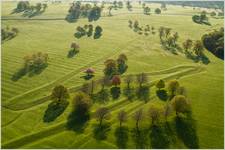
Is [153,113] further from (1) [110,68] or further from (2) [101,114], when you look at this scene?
(1) [110,68]

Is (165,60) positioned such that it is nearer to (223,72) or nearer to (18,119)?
(223,72)

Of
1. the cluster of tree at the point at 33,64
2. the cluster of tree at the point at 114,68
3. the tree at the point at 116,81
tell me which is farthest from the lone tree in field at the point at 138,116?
the cluster of tree at the point at 33,64

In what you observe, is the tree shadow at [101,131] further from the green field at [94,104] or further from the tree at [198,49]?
the tree at [198,49]

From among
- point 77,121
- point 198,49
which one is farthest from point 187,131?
point 198,49

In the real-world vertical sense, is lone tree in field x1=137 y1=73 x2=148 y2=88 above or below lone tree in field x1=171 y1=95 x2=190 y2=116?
above

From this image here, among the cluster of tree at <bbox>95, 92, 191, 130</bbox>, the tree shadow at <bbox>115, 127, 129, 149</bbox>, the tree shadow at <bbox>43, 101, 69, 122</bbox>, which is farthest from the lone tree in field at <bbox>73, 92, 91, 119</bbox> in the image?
the tree shadow at <bbox>115, 127, 129, 149</bbox>

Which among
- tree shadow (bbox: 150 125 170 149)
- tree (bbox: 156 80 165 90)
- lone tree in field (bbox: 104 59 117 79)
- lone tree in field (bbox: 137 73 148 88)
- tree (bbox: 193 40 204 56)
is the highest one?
tree (bbox: 193 40 204 56)

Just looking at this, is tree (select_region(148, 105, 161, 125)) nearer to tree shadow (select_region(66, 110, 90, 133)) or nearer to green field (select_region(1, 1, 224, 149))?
green field (select_region(1, 1, 224, 149))

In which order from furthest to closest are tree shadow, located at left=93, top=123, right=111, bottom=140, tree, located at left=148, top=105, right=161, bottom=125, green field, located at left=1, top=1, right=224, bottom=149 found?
tree, located at left=148, top=105, right=161, bottom=125
tree shadow, located at left=93, top=123, right=111, bottom=140
green field, located at left=1, top=1, right=224, bottom=149
